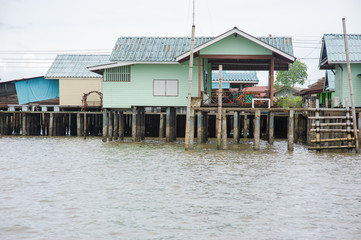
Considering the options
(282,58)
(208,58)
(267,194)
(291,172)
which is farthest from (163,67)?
(267,194)

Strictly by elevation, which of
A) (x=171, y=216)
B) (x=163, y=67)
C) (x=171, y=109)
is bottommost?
(x=171, y=216)

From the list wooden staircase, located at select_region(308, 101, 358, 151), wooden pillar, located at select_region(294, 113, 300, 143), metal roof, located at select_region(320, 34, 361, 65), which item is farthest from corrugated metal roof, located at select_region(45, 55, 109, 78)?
wooden staircase, located at select_region(308, 101, 358, 151)

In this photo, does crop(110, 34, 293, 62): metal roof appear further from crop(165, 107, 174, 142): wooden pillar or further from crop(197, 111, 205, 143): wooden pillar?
crop(197, 111, 205, 143): wooden pillar

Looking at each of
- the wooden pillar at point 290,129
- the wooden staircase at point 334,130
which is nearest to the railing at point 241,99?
the wooden pillar at point 290,129

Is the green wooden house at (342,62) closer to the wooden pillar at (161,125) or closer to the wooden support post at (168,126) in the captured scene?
the wooden support post at (168,126)

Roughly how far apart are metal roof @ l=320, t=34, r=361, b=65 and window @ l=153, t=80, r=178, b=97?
9.77 m

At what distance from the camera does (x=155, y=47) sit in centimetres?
3092

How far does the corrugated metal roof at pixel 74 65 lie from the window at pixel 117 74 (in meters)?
10.3

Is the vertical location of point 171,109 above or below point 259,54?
below

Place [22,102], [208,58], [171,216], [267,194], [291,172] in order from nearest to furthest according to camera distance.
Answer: [171,216], [267,194], [291,172], [208,58], [22,102]

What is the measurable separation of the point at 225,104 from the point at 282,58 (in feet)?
13.7

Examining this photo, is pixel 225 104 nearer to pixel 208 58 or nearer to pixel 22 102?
pixel 208 58

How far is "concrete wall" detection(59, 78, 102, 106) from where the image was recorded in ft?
136

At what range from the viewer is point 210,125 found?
3931cm
